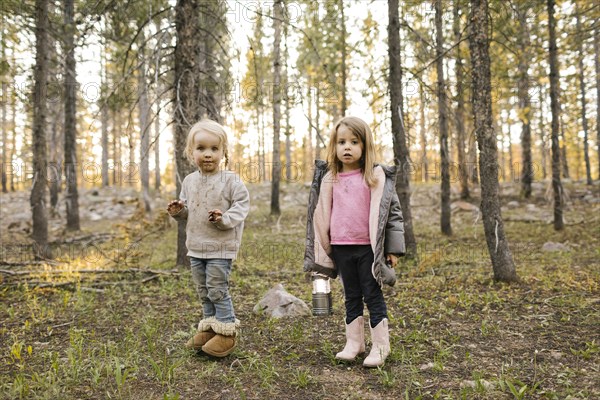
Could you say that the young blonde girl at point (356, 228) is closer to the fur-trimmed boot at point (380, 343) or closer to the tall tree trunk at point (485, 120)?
the fur-trimmed boot at point (380, 343)

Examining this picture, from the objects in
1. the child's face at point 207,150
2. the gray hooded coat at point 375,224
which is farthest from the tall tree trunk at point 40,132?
the gray hooded coat at point 375,224

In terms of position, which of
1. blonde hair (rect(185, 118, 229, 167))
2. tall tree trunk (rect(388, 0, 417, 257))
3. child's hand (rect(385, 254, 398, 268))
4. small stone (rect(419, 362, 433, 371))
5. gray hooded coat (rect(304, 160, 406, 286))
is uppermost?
tall tree trunk (rect(388, 0, 417, 257))

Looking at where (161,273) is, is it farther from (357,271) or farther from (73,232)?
(73,232)

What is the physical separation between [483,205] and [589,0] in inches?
239

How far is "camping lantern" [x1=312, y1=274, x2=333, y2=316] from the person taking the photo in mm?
3465

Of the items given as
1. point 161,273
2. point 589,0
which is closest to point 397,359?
point 161,273

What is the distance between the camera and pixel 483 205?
5754 millimetres

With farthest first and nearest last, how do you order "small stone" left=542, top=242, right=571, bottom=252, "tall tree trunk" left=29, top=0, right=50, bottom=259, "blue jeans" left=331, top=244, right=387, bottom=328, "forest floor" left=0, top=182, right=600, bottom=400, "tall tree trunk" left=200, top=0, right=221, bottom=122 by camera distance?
1. "small stone" left=542, top=242, right=571, bottom=252
2. "tall tree trunk" left=29, top=0, right=50, bottom=259
3. "tall tree trunk" left=200, top=0, right=221, bottom=122
4. "blue jeans" left=331, top=244, right=387, bottom=328
5. "forest floor" left=0, top=182, right=600, bottom=400

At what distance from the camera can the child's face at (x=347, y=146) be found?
3.44 m

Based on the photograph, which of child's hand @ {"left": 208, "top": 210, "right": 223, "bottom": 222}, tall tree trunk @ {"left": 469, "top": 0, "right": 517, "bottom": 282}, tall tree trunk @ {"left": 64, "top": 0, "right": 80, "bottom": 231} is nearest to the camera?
child's hand @ {"left": 208, "top": 210, "right": 223, "bottom": 222}

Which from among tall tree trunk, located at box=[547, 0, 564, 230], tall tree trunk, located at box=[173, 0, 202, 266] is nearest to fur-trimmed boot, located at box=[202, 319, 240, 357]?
tall tree trunk, located at box=[173, 0, 202, 266]

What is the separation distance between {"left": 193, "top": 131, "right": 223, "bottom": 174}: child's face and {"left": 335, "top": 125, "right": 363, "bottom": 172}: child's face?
3.29ft

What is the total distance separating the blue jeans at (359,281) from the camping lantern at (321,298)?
0.59ft

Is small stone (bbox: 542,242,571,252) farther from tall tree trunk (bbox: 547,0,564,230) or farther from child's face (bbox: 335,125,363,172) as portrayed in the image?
child's face (bbox: 335,125,363,172)
